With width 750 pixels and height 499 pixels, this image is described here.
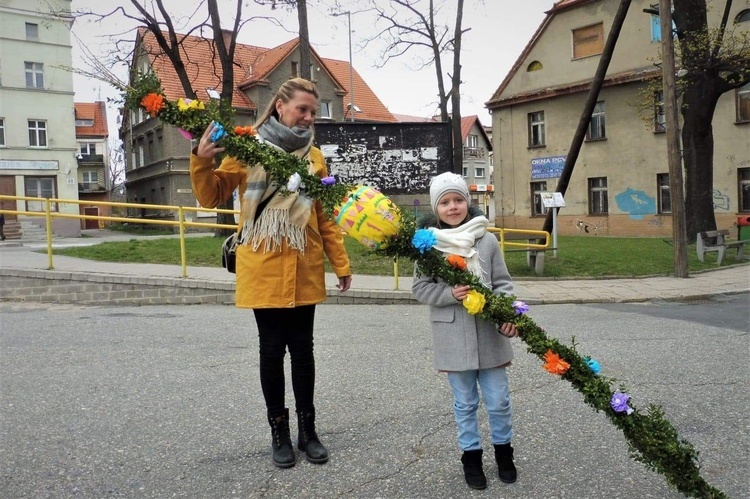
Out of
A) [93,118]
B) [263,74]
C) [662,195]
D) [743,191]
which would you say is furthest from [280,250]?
[93,118]

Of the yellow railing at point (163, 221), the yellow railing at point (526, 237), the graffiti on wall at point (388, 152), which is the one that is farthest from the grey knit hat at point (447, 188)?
the graffiti on wall at point (388, 152)

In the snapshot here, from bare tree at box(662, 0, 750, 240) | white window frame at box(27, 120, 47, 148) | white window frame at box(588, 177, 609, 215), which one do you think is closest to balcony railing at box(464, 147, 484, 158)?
white window frame at box(588, 177, 609, 215)

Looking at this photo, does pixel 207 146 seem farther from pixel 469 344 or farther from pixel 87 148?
pixel 87 148

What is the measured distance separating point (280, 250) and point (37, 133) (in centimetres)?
3417

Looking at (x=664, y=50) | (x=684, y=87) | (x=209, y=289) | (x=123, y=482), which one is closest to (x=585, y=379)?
(x=123, y=482)

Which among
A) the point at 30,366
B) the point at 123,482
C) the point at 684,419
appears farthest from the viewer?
the point at 30,366

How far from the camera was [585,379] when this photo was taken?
262 centimetres

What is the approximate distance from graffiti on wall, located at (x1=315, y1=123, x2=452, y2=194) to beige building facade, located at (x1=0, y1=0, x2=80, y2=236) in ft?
67.7

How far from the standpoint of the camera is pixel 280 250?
3150 millimetres

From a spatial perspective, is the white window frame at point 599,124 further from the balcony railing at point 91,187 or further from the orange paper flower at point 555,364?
the balcony railing at point 91,187

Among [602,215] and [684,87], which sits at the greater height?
[684,87]

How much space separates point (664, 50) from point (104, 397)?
491 inches

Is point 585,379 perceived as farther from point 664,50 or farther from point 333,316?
point 664,50

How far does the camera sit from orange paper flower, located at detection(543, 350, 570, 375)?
261 centimetres
